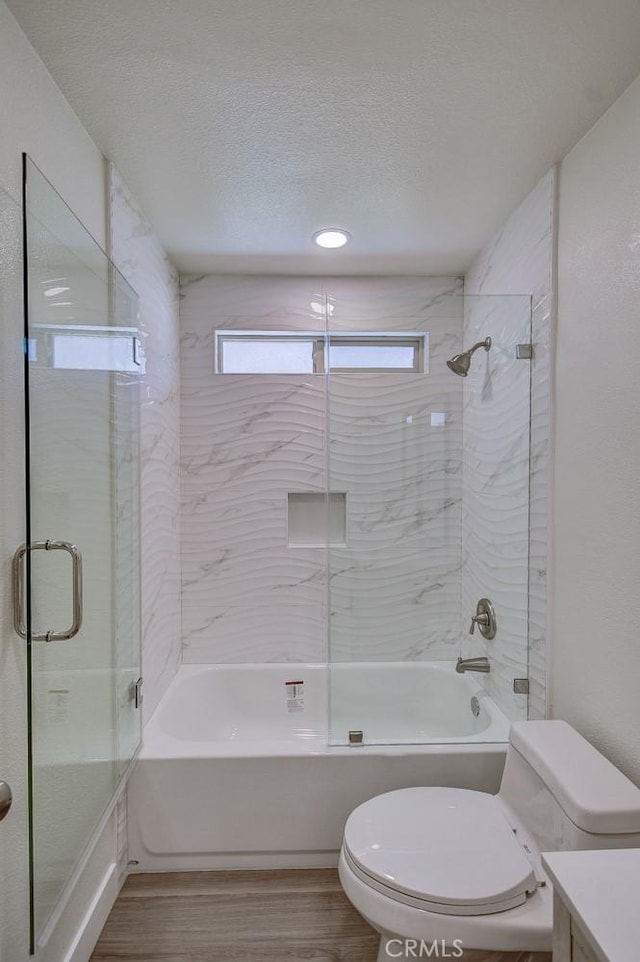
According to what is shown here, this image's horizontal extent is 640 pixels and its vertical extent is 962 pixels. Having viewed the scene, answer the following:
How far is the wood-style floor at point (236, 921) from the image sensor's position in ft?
5.41

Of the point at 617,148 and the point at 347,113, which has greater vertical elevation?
the point at 347,113

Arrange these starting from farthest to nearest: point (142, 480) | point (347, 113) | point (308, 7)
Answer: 1. point (142, 480)
2. point (347, 113)
3. point (308, 7)

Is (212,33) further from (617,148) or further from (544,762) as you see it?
(544,762)

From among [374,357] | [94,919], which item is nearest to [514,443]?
[374,357]

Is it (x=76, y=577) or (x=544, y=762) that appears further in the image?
(x=544, y=762)

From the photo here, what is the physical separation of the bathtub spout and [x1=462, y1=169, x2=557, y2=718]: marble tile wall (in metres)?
0.05

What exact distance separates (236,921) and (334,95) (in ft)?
8.44

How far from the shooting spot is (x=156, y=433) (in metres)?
2.45

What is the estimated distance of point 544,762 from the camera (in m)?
1.49

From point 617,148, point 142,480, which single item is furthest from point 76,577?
point 617,148

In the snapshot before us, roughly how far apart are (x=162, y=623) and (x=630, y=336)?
2.19 meters

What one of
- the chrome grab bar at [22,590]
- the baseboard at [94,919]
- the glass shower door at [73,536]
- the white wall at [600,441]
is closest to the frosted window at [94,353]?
the glass shower door at [73,536]
